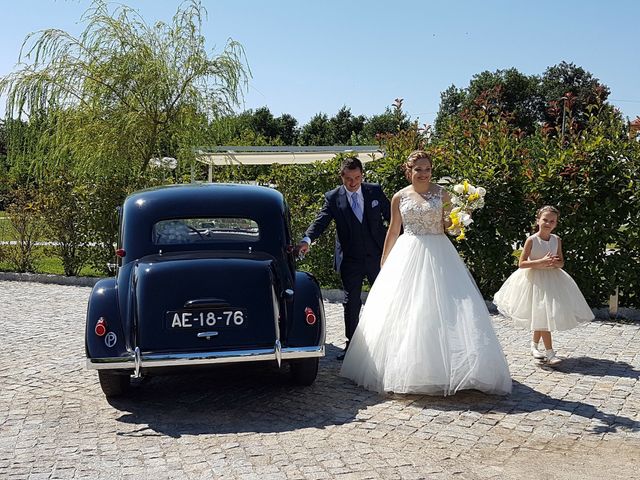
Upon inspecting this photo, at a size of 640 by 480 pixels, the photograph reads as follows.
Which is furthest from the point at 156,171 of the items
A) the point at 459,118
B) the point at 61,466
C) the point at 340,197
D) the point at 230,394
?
the point at 61,466

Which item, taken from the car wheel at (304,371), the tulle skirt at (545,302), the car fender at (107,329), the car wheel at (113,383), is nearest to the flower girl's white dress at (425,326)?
the car wheel at (304,371)

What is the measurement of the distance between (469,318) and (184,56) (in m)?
13.9

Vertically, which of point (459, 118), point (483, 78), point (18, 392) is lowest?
point (18, 392)

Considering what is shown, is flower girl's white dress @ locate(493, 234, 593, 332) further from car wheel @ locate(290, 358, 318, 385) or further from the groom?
car wheel @ locate(290, 358, 318, 385)

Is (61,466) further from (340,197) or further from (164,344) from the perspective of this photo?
(340,197)

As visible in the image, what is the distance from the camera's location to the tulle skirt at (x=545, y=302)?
7441 mm

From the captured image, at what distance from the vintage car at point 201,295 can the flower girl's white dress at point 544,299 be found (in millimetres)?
2258

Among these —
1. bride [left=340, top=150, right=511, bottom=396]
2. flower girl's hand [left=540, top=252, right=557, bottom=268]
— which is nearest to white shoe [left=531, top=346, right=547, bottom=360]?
flower girl's hand [left=540, top=252, right=557, bottom=268]

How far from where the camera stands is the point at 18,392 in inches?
268

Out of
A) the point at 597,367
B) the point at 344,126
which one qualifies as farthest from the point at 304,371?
the point at 344,126

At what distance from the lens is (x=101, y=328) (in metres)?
5.98

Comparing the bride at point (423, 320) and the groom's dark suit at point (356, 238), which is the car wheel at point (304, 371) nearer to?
the bride at point (423, 320)

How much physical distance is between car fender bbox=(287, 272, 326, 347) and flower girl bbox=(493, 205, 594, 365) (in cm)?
227

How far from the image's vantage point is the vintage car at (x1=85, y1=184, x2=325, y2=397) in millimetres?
5859
